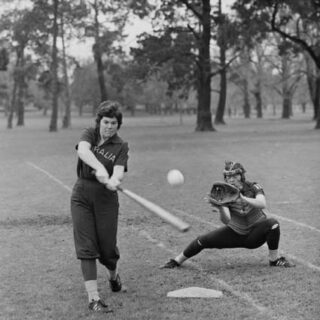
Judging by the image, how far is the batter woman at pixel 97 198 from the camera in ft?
19.6

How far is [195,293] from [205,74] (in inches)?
1572

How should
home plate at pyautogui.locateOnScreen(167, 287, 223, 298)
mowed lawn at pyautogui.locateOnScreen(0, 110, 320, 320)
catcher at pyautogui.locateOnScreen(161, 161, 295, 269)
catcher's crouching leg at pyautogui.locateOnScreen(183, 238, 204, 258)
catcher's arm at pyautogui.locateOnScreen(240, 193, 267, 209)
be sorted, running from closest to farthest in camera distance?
mowed lawn at pyautogui.locateOnScreen(0, 110, 320, 320)
home plate at pyautogui.locateOnScreen(167, 287, 223, 298)
catcher's arm at pyautogui.locateOnScreen(240, 193, 267, 209)
catcher at pyautogui.locateOnScreen(161, 161, 295, 269)
catcher's crouching leg at pyautogui.locateOnScreen(183, 238, 204, 258)

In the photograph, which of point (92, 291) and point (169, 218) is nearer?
point (169, 218)

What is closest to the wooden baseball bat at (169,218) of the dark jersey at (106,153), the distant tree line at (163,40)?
the dark jersey at (106,153)

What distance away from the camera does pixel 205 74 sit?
4534 cm

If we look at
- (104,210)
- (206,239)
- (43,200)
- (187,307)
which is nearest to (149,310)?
(187,307)

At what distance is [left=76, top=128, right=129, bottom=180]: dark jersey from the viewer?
19.8 ft

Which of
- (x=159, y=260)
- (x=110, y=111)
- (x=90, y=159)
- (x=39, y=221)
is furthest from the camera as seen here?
(x=39, y=221)

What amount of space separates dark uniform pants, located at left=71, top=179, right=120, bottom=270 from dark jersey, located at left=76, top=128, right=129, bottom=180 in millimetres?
116

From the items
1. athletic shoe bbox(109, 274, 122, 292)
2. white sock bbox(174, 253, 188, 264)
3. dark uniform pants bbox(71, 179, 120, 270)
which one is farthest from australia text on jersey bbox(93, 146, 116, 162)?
white sock bbox(174, 253, 188, 264)

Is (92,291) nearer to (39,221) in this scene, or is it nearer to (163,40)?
(39,221)

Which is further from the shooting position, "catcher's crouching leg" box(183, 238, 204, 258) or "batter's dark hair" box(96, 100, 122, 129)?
"catcher's crouching leg" box(183, 238, 204, 258)

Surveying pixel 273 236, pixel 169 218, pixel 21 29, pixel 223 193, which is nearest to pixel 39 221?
pixel 223 193

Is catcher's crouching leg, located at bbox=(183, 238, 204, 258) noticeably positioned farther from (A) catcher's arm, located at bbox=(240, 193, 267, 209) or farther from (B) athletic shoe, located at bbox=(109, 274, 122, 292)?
(B) athletic shoe, located at bbox=(109, 274, 122, 292)
